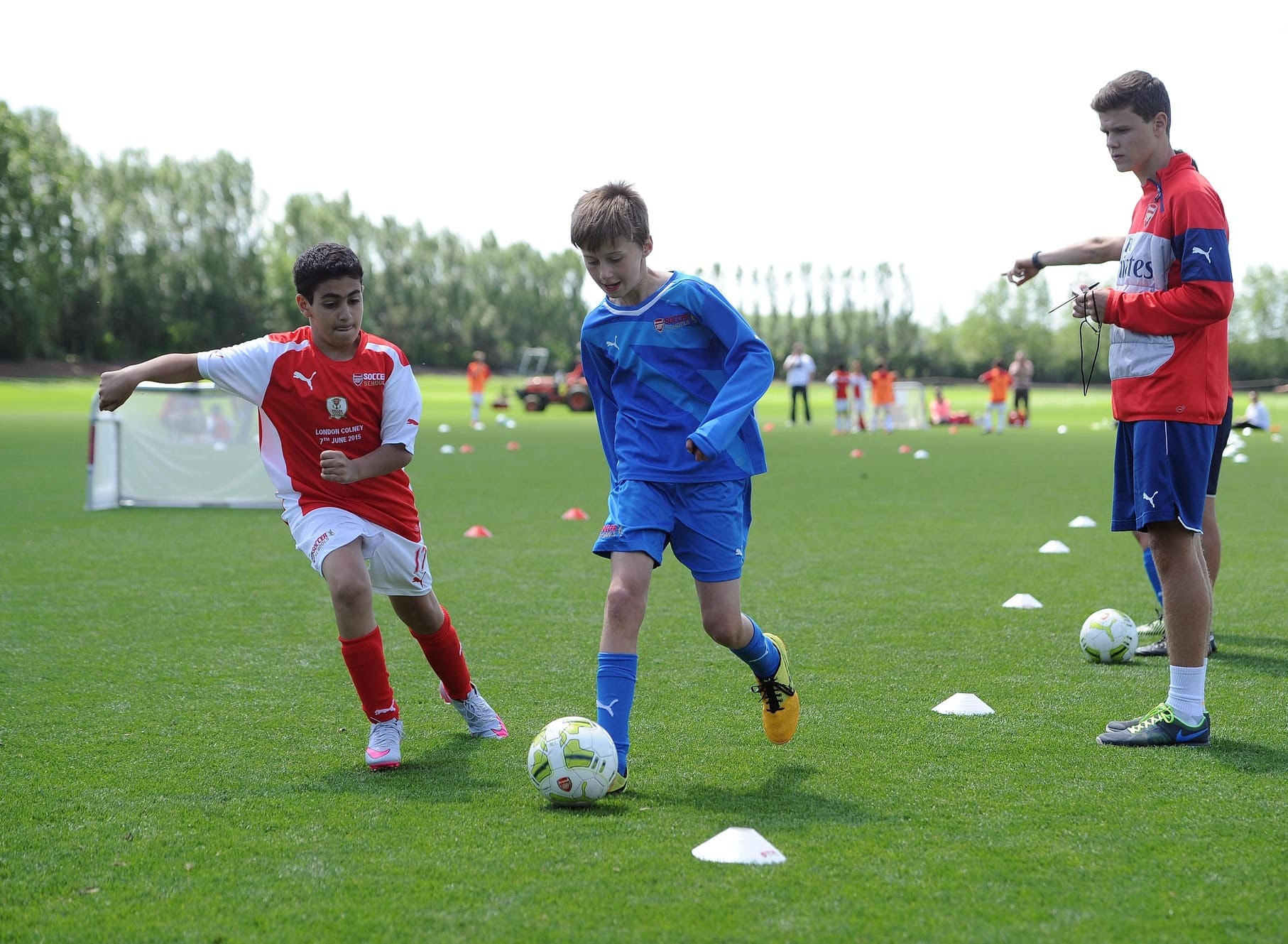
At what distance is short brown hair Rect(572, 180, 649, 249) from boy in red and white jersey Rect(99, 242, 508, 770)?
3.10 feet

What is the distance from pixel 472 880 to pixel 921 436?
28700 millimetres

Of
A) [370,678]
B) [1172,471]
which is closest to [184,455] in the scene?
[370,678]

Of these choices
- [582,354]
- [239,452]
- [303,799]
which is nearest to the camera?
[303,799]

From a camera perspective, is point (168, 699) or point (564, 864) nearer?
point (564, 864)

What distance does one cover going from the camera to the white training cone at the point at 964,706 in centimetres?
496

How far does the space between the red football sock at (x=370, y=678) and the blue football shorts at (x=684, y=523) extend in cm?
91

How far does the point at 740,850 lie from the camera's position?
3328 mm

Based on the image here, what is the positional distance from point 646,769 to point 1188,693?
198 centimetres

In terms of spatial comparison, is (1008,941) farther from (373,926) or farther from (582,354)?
(582,354)

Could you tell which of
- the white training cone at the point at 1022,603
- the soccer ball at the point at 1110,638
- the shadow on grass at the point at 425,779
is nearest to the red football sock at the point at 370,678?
the shadow on grass at the point at 425,779

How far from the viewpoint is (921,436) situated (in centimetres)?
3089

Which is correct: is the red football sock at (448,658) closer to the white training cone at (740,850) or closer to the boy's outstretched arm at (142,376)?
the boy's outstretched arm at (142,376)

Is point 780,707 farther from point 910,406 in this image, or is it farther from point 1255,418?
point 910,406

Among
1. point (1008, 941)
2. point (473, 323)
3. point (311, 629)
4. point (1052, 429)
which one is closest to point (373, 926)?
point (1008, 941)
